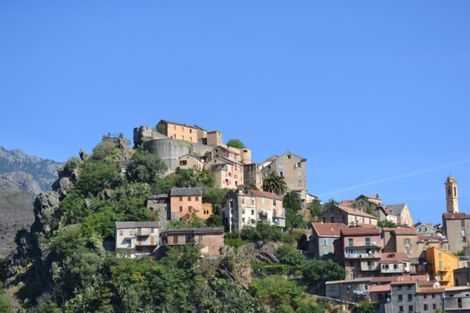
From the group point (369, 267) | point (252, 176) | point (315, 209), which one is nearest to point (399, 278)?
point (369, 267)

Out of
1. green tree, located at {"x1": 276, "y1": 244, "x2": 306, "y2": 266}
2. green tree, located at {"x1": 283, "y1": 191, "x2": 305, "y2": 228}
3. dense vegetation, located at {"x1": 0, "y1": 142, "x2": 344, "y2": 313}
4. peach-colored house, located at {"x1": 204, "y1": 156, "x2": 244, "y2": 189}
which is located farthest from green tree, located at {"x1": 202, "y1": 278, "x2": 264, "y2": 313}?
peach-colored house, located at {"x1": 204, "y1": 156, "x2": 244, "y2": 189}

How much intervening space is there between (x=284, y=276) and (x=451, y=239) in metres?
24.6

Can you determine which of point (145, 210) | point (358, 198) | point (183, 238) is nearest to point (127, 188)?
point (145, 210)

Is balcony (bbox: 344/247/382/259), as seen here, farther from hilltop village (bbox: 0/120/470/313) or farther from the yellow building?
the yellow building

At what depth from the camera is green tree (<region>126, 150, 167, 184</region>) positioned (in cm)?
10919

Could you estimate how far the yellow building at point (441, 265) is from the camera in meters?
95.0

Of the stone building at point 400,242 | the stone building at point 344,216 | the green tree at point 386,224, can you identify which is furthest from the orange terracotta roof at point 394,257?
the green tree at point 386,224

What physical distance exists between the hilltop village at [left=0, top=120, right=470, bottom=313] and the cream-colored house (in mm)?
112

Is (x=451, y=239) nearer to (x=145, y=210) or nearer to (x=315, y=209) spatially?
(x=315, y=209)

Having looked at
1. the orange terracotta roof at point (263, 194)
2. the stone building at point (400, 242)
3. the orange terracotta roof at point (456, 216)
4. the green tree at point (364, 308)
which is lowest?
the green tree at point (364, 308)

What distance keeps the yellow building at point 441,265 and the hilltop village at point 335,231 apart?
0.10 metres

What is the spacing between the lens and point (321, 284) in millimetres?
93625

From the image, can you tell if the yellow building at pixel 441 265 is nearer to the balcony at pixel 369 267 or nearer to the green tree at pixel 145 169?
the balcony at pixel 369 267

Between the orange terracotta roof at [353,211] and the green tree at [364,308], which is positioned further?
the orange terracotta roof at [353,211]
